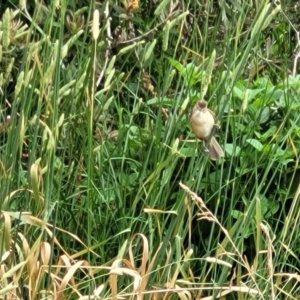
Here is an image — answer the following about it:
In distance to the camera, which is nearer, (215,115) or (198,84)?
(215,115)

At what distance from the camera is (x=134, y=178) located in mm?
2186

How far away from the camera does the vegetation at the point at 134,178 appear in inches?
66.5

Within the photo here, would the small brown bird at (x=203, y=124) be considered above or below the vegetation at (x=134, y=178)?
above

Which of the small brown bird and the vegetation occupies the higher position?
Result: the small brown bird

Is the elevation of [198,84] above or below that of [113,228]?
above

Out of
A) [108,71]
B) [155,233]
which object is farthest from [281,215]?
[108,71]

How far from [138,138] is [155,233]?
33 centimetres

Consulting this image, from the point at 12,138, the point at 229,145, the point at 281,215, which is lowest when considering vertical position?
the point at 281,215

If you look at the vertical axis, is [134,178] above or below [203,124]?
below

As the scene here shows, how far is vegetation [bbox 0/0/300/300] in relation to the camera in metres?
1.69

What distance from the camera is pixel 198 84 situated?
239cm

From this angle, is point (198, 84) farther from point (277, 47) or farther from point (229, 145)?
point (277, 47)

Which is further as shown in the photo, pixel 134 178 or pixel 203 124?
pixel 134 178

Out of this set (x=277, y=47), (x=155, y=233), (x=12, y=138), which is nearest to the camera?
(x=12, y=138)
